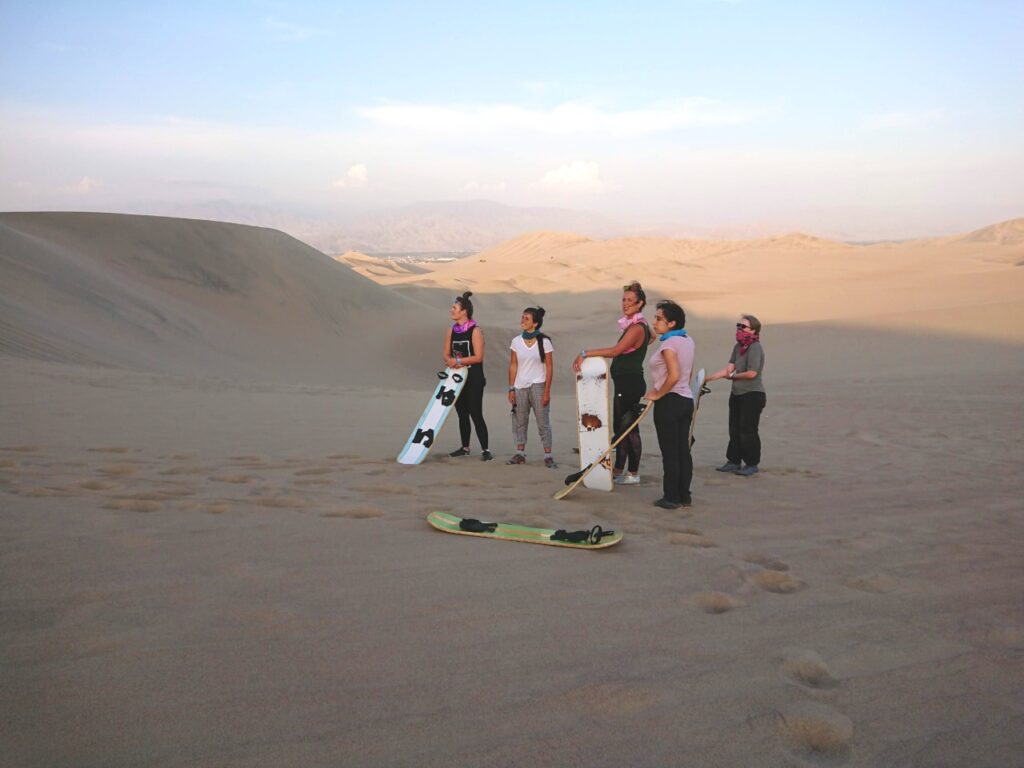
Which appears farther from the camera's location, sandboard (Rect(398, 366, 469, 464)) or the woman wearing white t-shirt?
sandboard (Rect(398, 366, 469, 464))

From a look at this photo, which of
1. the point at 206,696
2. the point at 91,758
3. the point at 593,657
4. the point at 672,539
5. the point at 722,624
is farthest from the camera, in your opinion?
the point at 672,539

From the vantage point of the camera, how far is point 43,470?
5.66 meters

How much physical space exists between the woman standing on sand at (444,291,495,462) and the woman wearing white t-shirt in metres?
0.38

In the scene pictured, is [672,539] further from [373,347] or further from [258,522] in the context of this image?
[373,347]

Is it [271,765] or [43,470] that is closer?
[271,765]

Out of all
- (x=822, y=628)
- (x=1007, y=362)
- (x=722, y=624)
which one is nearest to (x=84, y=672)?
(x=722, y=624)

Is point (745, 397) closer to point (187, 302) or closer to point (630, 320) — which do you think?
point (630, 320)

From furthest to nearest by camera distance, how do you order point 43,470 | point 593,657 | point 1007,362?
point 1007,362 → point 43,470 → point 593,657

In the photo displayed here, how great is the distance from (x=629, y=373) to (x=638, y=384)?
0.41 feet

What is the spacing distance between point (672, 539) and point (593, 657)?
5.90 ft

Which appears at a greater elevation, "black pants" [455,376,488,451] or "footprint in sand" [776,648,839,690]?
"black pants" [455,376,488,451]

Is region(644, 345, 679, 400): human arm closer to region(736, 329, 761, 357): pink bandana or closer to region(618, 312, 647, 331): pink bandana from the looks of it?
region(618, 312, 647, 331): pink bandana

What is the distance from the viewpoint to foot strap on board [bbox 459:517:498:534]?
4.52 meters

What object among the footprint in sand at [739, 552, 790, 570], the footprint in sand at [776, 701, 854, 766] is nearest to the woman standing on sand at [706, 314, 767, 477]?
the footprint in sand at [739, 552, 790, 570]
